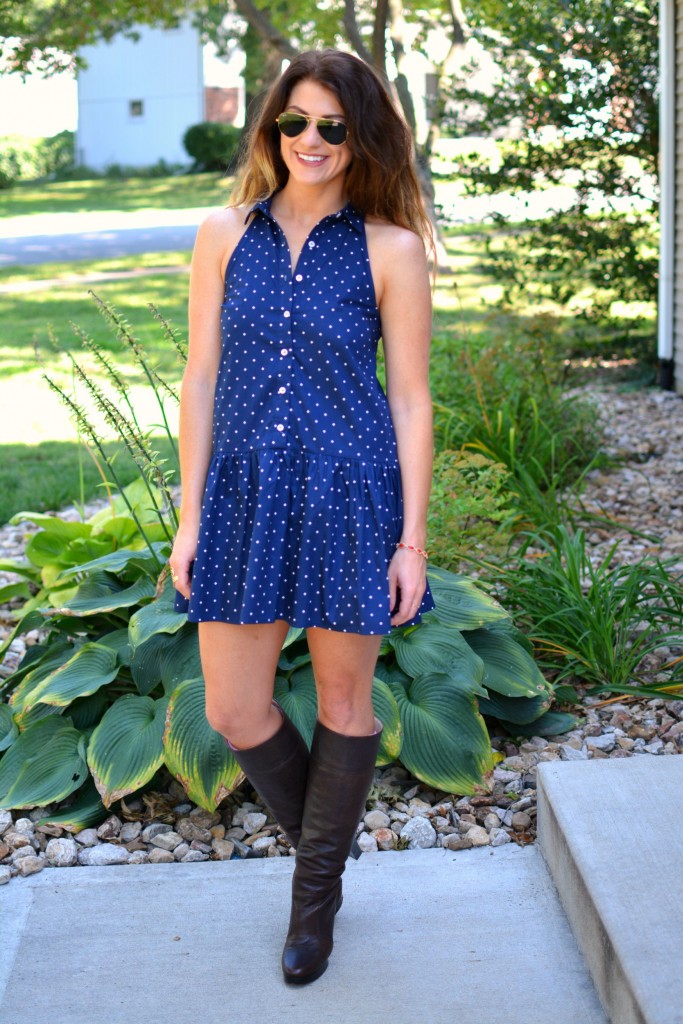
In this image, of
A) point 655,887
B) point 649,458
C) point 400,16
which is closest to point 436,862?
point 655,887

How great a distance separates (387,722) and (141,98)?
31496mm

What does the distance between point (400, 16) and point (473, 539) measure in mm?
9047

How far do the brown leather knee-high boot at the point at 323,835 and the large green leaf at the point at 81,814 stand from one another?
785 mm

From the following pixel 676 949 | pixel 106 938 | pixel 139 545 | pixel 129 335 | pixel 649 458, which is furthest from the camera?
pixel 649 458

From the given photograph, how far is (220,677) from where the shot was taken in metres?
2.07

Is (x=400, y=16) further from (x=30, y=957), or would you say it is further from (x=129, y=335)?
(x=30, y=957)

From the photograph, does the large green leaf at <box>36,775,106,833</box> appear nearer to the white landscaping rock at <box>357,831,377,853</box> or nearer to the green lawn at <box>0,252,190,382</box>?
the white landscaping rock at <box>357,831,377,853</box>

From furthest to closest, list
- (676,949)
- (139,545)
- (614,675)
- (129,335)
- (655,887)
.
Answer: (139,545) → (614,675) → (129,335) → (655,887) → (676,949)

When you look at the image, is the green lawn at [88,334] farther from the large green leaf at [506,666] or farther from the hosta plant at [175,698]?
the large green leaf at [506,666]

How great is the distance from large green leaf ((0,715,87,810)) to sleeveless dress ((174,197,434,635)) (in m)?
1.03

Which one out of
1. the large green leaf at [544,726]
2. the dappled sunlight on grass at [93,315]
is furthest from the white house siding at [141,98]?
the large green leaf at [544,726]

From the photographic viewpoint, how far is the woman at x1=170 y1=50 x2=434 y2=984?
1958mm

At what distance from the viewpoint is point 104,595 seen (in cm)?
328

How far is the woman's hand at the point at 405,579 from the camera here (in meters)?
2.02
